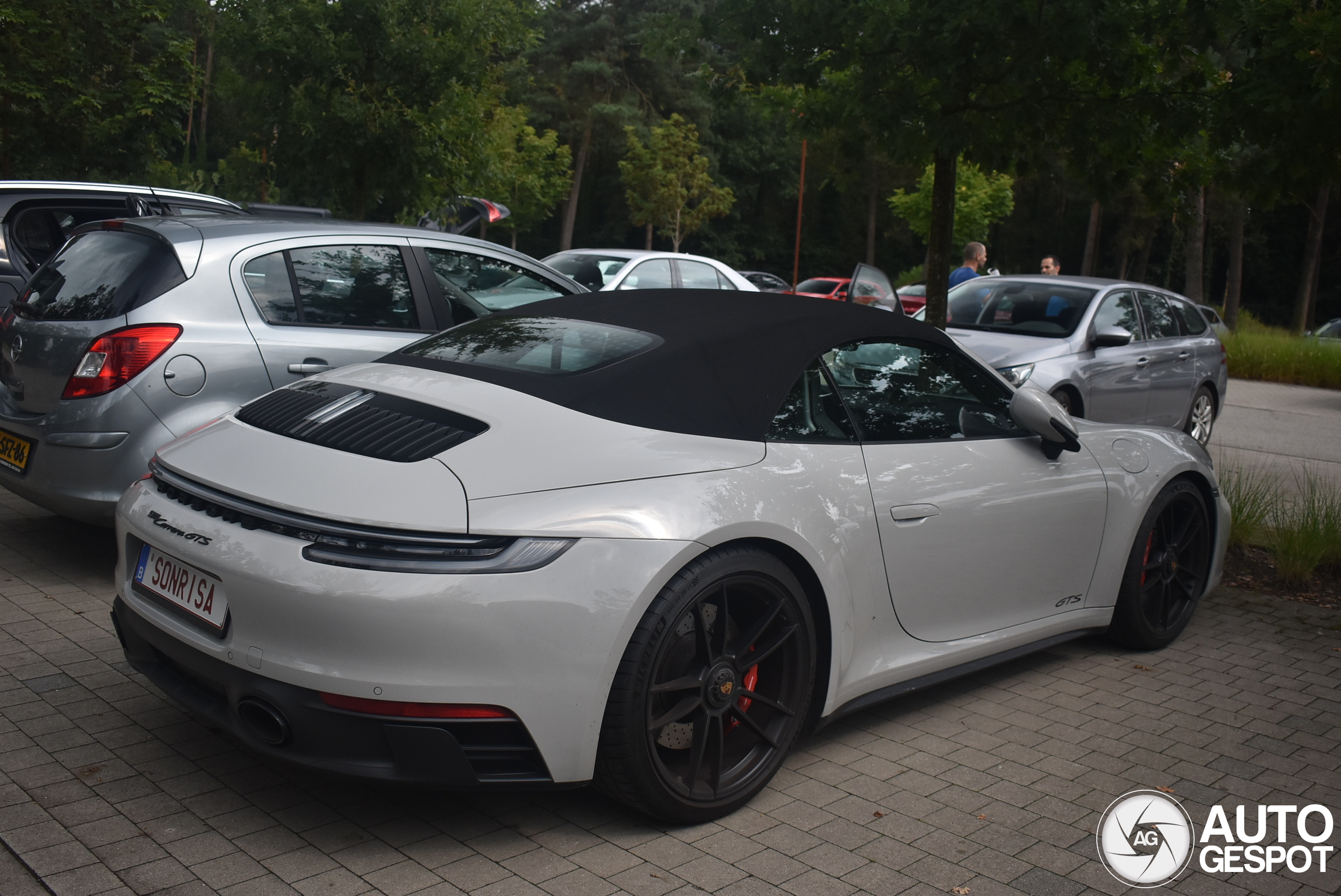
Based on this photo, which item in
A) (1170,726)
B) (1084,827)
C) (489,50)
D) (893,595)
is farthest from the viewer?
(489,50)

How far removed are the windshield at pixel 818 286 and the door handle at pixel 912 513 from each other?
2849 cm

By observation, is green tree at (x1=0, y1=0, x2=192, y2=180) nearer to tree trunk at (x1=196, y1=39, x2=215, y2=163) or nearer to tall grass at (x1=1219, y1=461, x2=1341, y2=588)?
tree trunk at (x1=196, y1=39, x2=215, y2=163)

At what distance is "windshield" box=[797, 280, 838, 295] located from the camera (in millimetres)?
32219

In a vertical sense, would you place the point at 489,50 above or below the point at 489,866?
above

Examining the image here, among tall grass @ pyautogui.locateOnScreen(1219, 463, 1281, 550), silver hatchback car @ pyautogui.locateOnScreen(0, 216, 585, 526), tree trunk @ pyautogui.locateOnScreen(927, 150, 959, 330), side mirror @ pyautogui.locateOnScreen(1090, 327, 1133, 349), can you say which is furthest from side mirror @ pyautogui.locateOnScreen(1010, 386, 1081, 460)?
side mirror @ pyautogui.locateOnScreen(1090, 327, 1133, 349)

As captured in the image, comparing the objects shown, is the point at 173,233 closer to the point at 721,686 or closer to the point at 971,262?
the point at 721,686

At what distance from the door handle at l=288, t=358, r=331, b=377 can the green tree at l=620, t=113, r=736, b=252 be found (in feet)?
165

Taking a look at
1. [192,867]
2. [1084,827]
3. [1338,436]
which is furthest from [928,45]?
[1338,436]

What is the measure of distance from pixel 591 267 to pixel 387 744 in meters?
9.66

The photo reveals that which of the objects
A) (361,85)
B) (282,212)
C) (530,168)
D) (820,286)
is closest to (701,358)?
(282,212)

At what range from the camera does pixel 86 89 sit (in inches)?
618

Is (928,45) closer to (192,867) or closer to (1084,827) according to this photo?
(1084,827)

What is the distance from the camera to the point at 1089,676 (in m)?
4.72

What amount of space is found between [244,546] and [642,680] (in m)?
1.07
